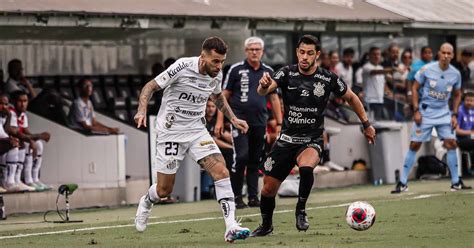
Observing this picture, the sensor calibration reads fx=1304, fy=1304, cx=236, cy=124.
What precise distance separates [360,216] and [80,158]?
8.37 metres

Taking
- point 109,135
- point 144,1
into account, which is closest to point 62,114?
point 109,135

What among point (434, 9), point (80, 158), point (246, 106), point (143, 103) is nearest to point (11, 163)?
point (80, 158)

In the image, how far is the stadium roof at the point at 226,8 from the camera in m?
18.5

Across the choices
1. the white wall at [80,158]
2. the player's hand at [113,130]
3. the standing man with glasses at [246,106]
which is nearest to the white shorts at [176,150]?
the standing man with glasses at [246,106]

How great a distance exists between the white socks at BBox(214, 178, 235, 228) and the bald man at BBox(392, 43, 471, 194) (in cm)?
784

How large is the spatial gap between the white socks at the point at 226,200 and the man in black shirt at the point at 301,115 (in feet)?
1.77

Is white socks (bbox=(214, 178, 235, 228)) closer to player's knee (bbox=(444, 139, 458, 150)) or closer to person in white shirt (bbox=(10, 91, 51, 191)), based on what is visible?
person in white shirt (bbox=(10, 91, 51, 191))

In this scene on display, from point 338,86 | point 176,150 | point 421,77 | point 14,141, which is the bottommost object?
point 176,150

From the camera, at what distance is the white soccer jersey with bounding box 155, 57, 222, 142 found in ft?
44.4

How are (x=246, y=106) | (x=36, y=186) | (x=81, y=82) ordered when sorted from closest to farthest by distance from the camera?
(x=246, y=106) < (x=36, y=186) < (x=81, y=82)

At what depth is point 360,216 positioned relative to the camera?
13.0 meters

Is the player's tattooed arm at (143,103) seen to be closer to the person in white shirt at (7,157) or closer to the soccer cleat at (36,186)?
the person in white shirt at (7,157)

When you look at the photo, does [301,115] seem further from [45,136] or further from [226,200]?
[45,136]

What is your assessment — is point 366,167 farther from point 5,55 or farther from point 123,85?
point 5,55
